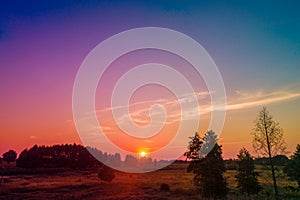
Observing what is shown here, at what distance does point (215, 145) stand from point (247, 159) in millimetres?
10914

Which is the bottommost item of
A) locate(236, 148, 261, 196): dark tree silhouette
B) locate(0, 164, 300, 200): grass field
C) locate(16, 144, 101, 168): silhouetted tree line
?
locate(0, 164, 300, 200): grass field

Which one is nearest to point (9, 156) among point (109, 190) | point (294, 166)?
point (109, 190)

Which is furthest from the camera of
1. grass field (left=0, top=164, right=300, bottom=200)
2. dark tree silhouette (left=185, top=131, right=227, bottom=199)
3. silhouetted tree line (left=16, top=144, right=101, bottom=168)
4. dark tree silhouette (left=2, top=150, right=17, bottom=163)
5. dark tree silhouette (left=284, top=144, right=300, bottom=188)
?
dark tree silhouette (left=2, top=150, right=17, bottom=163)

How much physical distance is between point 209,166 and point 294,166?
16.5 m

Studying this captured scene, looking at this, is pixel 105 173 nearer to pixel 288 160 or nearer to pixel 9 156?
pixel 288 160

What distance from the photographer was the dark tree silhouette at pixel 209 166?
110 feet

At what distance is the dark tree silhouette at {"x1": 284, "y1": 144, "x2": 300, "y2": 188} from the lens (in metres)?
40.8

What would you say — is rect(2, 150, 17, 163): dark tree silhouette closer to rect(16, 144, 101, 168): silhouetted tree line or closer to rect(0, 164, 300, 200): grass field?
rect(16, 144, 101, 168): silhouetted tree line

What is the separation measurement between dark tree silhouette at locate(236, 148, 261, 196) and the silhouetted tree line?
105 meters

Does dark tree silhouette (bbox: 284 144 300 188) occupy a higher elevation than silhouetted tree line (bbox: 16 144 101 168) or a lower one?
lower

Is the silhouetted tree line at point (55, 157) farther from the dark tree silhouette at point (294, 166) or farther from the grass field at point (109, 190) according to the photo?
the dark tree silhouette at point (294, 166)

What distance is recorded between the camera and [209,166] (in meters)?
33.7

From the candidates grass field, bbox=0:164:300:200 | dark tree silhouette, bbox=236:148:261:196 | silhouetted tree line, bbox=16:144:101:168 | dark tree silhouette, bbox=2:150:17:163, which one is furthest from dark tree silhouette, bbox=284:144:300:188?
dark tree silhouette, bbox=2:150:17:163

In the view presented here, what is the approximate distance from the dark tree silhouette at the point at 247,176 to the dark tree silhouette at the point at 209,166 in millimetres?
9454
